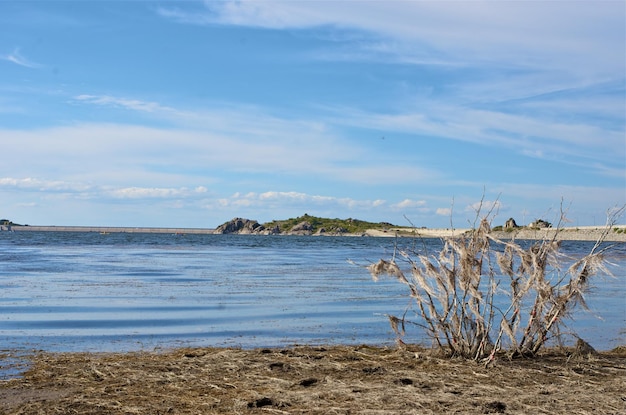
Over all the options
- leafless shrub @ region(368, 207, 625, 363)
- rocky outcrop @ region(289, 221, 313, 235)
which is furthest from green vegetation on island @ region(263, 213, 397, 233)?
leafless shrub @ region(368, 207, 625, 363)

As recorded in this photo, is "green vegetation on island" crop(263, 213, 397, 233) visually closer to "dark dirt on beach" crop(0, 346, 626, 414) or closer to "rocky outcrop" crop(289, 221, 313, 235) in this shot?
"rocky outcrop" crop(289, 221, 313, 235)

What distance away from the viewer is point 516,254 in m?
10.9

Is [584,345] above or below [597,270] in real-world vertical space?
below

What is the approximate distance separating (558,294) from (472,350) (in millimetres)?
1555

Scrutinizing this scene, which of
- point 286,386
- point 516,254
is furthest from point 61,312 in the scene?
point 516,254

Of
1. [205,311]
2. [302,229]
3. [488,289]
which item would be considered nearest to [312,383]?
[488,289]

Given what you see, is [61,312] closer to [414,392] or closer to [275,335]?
[275,335]

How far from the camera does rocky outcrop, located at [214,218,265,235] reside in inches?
6176

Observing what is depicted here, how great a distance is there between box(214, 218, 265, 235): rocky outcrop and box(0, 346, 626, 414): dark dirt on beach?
14560 centimetres

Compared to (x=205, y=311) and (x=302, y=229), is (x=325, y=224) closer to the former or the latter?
(x=302, y=229)

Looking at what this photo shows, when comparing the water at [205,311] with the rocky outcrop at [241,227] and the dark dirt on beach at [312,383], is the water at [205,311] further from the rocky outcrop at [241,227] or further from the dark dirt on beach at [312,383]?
the rocky outcrop at [241,227]

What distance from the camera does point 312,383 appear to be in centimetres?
880

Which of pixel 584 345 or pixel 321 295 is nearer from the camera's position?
pixel 584 345

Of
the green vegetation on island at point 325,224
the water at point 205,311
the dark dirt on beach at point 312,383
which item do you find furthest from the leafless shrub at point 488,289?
the green vegetation on island at point 325,224
